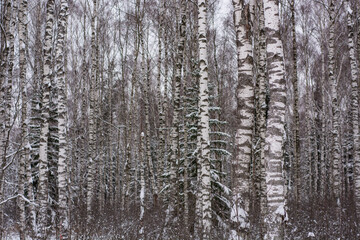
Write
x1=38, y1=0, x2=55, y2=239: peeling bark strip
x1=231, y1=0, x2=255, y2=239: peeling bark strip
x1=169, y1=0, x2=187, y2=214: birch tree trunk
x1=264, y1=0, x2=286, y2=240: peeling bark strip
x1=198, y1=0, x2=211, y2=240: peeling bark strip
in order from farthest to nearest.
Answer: x1=169, y1=0, x2=187, y2=214: birch tree trunk → x1=38, y1=0, x2=55, y2=239: peeling bark strip → x1=198, y1=0, x2=211, y2=240: peeling bark strip → x1=231, y1=0, x2=255, y2=239: peeling bark strip → x1=264, y1=0, x2=286, y2=240: peeling bark strip

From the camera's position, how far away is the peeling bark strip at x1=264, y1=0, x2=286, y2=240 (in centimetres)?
427

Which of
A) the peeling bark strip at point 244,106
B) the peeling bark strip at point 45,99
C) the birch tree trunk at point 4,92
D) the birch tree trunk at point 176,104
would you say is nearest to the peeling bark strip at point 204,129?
the peeling bark strip at point 244,106

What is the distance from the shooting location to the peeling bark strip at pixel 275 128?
14.0ft

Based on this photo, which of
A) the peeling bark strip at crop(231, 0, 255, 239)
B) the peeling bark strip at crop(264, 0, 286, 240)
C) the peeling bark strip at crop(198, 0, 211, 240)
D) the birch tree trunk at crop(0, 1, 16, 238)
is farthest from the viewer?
the peeling bark strip at crop(198, 0, 211, 240)

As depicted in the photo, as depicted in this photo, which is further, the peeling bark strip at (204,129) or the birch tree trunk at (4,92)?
the peeling bark strip at (204,129)

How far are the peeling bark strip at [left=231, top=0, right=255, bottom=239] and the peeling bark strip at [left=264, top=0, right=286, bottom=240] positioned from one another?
91 centimetres

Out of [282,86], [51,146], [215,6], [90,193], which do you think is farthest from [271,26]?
[215,6]

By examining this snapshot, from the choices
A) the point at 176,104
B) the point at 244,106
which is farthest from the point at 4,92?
the point at 176,104

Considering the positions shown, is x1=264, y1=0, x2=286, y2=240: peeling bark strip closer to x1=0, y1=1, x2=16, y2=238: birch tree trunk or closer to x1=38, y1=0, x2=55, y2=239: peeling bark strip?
x1=0, y1=1, x2=16, y2=238: birch tree trunk

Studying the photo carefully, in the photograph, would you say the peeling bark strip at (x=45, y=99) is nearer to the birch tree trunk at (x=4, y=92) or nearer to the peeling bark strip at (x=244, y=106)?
the birch tree trunk at (x=4, y=92)

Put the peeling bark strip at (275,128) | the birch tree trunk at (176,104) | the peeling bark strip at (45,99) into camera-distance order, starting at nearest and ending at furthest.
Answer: the peeling bark strip at (275,128)
the peeling bark strip at (45,99)
the birch tree trunk at (176,104)

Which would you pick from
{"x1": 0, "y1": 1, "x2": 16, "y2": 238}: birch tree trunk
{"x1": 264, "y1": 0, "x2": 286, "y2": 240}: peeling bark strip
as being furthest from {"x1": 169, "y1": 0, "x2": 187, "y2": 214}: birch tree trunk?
{"x1": 264, "y1": 0, "x2": 286, "y2": 240}: peeling bark strip

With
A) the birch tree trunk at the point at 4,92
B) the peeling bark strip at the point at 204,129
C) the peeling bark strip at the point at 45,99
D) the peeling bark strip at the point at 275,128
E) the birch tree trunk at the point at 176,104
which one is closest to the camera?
the birch tree trunk at the point at 4,92

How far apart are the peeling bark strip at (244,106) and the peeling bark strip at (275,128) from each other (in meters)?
0.91
